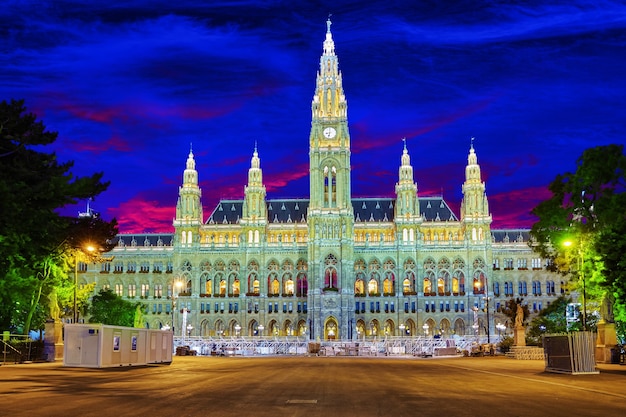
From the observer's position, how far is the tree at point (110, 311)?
115125 millimetres

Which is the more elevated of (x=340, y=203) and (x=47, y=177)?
(x=340, y=203)

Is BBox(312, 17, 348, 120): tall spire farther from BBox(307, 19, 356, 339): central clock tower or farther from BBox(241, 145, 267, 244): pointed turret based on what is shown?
BBox(241, 145, 267, 244): pointed turret

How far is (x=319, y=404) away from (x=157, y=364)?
28.4 meters

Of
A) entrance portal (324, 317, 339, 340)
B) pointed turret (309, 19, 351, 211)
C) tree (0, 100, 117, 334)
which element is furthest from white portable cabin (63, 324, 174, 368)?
pointed turret (309, 19, 351, 211)

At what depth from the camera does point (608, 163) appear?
52531 mm

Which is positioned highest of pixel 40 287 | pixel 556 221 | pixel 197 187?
pixel 197 187

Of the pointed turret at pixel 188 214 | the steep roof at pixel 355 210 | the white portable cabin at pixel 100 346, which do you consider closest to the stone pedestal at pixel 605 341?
the white portable cabin at pixel 100 346

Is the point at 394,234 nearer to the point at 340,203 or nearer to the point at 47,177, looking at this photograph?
the point at 340,203

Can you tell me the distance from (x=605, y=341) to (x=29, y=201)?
36.8 metres

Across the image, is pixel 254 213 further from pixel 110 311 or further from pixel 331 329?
pixel 110 311

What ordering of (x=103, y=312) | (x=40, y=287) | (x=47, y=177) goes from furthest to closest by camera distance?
(x=103, y=312)
(x=40, y=287)
(x=47, y=177)

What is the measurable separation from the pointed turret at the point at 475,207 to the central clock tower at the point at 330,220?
21.7 m

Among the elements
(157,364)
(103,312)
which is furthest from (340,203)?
(157,364)

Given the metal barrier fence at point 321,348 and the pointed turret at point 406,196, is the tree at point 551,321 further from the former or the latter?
the pointed turret at point 406,196
